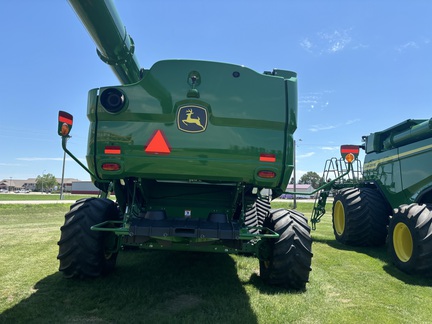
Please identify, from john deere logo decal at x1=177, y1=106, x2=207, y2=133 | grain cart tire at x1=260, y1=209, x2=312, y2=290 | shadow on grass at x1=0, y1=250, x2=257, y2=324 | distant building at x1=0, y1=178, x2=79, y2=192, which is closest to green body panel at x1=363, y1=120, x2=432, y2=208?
grain cart tire at x1=260, y1=209, x2=312, y2=290

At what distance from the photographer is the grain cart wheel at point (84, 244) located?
402 centimetres

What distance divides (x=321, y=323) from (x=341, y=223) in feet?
19.3

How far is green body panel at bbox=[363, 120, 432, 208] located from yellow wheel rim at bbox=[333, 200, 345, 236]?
1.05 metres

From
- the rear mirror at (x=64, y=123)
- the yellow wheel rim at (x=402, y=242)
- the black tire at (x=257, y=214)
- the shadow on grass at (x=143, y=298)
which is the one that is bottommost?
the shadow on grass at (x=143, y=298)

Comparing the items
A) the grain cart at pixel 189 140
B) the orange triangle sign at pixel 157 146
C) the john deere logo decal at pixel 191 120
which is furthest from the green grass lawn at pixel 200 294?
the john deere logo decal at pixel 191 120

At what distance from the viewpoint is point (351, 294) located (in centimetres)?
415

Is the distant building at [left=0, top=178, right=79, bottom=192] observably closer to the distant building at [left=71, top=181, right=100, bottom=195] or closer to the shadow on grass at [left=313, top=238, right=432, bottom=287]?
the distant building at [left=71, top=181, right=100, bottom=195]

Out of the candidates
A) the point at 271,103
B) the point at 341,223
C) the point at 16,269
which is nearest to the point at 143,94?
the point at 271,103

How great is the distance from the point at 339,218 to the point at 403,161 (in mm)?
2368

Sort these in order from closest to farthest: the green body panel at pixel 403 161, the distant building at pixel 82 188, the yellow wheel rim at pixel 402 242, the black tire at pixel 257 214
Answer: the yellow wheel rim at pixel 402 242, the green body panel at pixel 403 161, the black tire at pixel 257 214, the distant building at pixel 82 188

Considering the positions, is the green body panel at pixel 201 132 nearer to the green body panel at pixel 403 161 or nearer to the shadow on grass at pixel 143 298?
the shadow on grass at pixel 143 298

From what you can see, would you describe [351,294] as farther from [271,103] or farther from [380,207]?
[380,207]

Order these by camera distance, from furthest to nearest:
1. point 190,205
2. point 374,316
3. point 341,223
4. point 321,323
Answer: point 341,223 < point 190,205 < point 374,316 < point 321,323

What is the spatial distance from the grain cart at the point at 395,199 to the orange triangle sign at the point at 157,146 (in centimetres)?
285
